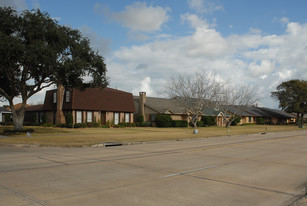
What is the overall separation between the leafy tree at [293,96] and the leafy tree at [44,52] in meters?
54.0

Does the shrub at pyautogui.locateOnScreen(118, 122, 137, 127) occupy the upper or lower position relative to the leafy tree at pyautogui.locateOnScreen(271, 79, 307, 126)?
lower

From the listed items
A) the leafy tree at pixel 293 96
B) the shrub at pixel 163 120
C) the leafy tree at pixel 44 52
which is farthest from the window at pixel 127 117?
the leafy tree at pixel 293 96

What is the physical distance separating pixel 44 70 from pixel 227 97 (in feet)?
120

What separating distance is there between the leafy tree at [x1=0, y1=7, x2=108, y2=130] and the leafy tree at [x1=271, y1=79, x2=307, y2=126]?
54.0 metres

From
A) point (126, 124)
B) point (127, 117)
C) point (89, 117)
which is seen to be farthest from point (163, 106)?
point (89, 117)

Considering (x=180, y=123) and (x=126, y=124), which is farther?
(x=180, y=123)

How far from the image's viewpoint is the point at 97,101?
42500 millimetres

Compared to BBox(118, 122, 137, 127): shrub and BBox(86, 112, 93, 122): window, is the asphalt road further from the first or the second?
BBox(118, 122, 137, 127): shrub

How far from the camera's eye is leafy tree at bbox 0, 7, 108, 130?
21.5 m

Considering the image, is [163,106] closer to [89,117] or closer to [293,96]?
[89,117]

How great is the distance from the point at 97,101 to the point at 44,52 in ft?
69.0

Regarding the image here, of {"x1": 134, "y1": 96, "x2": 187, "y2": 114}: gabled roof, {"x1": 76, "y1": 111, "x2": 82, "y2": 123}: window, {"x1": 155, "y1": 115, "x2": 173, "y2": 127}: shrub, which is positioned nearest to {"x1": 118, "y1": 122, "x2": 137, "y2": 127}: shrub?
{"x1": 155, "y1": 115, "x2": 173, "y2": 127}: shrub

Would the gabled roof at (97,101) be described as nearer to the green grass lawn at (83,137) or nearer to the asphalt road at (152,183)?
the green grass lawn at (83,137)

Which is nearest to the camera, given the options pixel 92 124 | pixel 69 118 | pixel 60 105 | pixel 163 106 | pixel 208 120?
pixel 69 118
